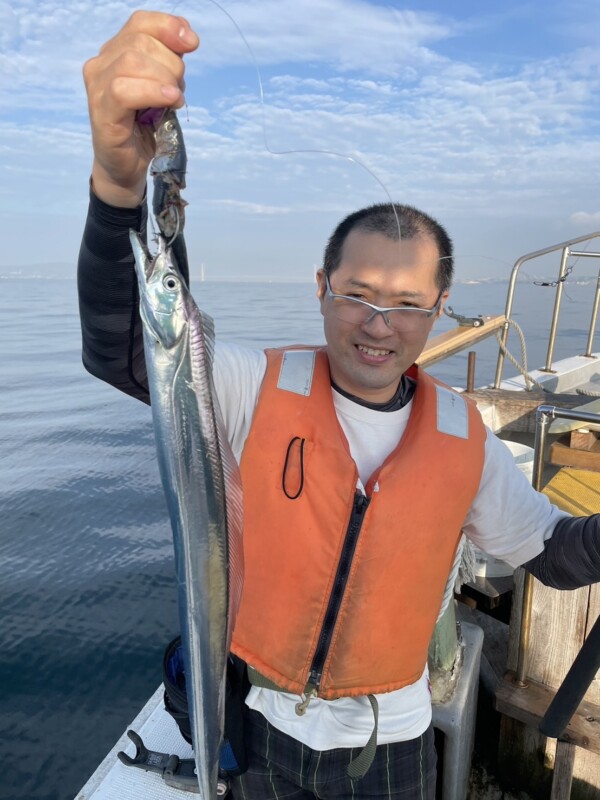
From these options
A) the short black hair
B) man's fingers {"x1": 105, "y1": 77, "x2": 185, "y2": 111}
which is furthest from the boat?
man's fingers {"x1": 105, "y1": 77, "x2": 185, "y2": 111}

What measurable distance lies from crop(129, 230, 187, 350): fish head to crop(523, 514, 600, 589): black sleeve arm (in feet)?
5.81

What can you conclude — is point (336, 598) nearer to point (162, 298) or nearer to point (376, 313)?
point (376, 313)

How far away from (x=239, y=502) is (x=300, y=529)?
74 centimetres

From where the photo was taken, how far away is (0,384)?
12.9 meters

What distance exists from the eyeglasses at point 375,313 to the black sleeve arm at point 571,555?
100 cm

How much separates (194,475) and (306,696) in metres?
1.28

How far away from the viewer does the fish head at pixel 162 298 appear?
3.56 feet

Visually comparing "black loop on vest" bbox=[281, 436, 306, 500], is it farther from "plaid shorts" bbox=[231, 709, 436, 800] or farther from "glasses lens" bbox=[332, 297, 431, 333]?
"plaid shorts" bbox=[231, 709, 436, 800]

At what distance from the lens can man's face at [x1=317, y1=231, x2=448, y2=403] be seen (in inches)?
78.6

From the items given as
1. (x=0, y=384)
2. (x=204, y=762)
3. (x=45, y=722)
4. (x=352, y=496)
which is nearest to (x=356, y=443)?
(x=352, y=496)

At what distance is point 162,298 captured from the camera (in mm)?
1085

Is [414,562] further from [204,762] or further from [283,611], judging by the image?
[204,762]

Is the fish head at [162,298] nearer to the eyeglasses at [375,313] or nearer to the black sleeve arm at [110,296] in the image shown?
the black sleeve arm at [110,296]

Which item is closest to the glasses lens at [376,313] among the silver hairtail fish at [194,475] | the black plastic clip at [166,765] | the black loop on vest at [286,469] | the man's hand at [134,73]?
the black loop on vest at [286,469]
